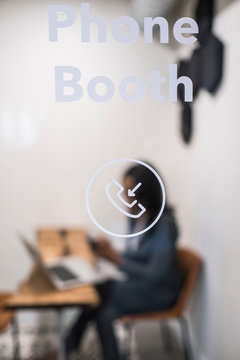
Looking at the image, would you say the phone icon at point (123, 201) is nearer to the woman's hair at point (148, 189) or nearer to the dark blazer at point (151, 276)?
the woman's hair at point (148, 189)

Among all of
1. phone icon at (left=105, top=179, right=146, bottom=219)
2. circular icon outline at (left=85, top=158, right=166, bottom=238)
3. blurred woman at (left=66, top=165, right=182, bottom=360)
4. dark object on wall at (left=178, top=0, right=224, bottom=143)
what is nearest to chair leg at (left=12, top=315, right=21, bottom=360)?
blurred woman at (left=66, top=165, right=182, bottom=360)

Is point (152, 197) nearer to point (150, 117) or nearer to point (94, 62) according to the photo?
point (150, 117)

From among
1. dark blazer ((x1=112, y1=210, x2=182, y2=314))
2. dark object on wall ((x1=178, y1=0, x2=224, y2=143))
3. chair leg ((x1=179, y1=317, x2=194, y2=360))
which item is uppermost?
dark object on wall ((x1=178, y1=0, x2=224, y2=143))

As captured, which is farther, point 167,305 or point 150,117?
point 167,305

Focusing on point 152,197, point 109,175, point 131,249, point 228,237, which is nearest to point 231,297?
point 228,237

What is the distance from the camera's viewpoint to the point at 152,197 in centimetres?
144

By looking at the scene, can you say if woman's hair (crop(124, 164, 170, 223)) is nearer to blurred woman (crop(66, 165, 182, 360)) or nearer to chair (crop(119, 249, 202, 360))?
blurred woman (crop(66, 165, 182, 360))

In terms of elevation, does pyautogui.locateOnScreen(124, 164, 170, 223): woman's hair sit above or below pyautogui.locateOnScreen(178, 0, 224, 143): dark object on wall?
below

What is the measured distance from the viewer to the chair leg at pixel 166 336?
198 cm

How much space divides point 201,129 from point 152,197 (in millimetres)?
517

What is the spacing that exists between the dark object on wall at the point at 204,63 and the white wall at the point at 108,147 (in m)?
0.04

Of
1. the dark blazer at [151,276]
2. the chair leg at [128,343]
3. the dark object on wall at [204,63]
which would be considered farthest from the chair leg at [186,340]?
the dark object on wall at [204,63]

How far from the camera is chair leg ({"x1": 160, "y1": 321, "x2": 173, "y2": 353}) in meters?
1.98

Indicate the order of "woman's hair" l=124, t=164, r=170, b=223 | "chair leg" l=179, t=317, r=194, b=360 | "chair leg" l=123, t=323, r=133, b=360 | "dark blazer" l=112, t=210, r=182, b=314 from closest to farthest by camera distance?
"woman's hair" l=124, t=164, r=170, b=223 → "dark blazer" l=112, t=210, r=182, b=314 → "chair leg" l=123, t=323, r=133, b=360 → "chair leg" l=179, t=317, r=194, b=360
